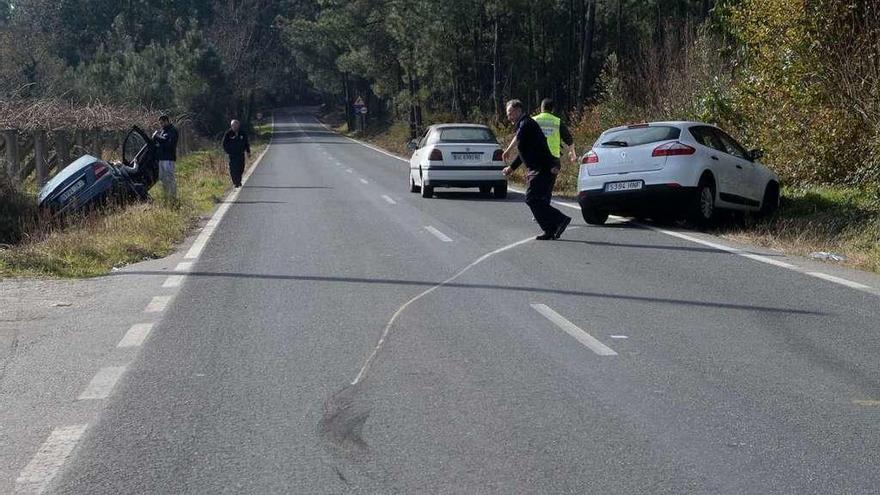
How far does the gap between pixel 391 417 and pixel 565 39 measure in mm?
56282

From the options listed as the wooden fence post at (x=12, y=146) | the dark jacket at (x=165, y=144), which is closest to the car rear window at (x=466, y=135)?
the dark jacket at (x=165, y=144)

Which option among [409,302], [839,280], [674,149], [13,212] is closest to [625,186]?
[674,149]

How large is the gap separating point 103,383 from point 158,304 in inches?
116

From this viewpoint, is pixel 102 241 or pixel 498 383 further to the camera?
pixel 102 241

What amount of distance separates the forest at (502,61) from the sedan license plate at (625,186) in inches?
135

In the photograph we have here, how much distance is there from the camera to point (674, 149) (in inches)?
605

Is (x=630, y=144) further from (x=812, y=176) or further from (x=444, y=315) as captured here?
(x=444, y=315)

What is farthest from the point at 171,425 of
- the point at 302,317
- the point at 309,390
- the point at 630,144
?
the point at 630,144

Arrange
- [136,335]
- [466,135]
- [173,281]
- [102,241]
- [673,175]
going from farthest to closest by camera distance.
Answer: [466,135]
[673,175]
[102,241]
[173,281]
[136,335]

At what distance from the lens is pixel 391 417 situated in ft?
19.9

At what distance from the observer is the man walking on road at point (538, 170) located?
14.3 meters

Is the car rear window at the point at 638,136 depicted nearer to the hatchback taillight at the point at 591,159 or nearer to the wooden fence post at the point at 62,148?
the hatchback taillight at the point at 591,159

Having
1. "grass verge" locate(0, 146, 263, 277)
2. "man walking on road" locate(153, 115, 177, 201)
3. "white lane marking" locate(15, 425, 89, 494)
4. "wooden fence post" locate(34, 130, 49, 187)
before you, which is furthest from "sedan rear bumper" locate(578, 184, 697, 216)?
"wooden fence post" locate(34, 130, 49, 187)

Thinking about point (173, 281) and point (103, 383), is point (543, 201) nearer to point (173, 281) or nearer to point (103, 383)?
point (173, 281)
